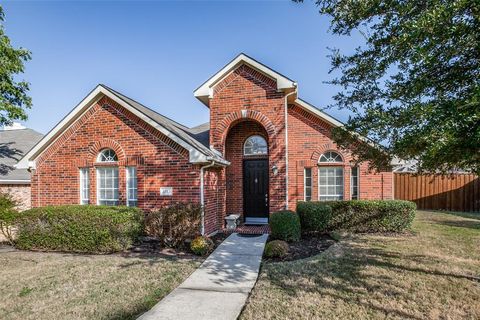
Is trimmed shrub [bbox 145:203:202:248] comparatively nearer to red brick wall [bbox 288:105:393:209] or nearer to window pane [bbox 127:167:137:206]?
window pane [bbox 127:167:137:206]

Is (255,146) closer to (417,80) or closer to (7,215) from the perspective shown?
(417,80)

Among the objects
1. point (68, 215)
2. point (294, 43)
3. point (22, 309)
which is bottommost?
point (22, 309)

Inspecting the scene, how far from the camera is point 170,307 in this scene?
4.66 meters

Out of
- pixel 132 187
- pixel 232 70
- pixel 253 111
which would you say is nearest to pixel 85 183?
pixel 132 187

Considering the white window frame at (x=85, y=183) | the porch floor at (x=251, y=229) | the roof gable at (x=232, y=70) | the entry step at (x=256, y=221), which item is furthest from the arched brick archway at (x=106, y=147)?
the entry step at (x=256, y=221)

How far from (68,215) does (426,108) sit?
9.63m

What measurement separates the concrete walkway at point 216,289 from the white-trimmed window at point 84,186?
6043 millimetres

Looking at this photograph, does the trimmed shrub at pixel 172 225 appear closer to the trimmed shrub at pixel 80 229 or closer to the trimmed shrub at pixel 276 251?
the trimmed shrub at pixel 80 229

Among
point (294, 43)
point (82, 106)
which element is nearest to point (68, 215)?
point (82, 106)

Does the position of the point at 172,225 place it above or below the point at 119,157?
below

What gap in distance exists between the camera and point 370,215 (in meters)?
10.3

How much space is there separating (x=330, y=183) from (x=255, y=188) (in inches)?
129

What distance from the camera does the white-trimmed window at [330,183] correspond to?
11.9 m

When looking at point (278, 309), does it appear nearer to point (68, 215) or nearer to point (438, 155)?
point (438, 155)
